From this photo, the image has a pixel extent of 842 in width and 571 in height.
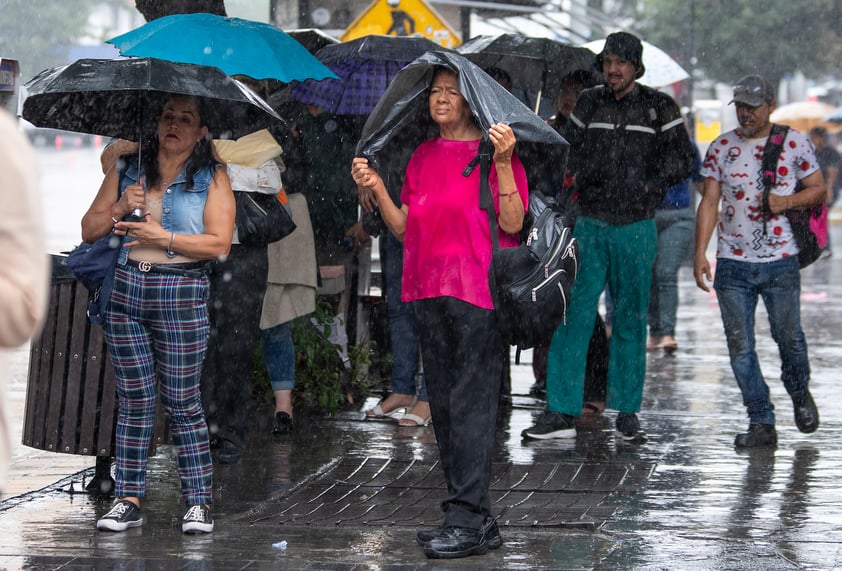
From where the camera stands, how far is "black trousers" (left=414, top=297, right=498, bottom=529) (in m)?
5.77

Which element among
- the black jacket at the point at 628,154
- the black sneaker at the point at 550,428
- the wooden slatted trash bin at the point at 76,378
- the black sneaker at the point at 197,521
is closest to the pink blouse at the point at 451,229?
the black sneaker at the point at 197,521

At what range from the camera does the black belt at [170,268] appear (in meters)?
6.03

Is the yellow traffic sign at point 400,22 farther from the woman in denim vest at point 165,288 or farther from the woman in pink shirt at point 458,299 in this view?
the woman in pink shirt at point 458,299

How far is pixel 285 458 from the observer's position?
25.1 feet

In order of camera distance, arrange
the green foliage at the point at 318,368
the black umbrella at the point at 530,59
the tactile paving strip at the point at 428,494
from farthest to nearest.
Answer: the black umbrella at the point at 530,59
the green foliage at the point at 318,368
the tactile paving strip at the point at 428,494

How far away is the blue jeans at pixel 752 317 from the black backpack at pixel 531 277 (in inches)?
104

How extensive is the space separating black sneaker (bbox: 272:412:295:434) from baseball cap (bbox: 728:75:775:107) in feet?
9.94

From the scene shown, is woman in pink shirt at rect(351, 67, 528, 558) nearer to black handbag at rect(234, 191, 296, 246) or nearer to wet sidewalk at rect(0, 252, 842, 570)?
wet sidewalk at rect(0, 252, 842, 570)

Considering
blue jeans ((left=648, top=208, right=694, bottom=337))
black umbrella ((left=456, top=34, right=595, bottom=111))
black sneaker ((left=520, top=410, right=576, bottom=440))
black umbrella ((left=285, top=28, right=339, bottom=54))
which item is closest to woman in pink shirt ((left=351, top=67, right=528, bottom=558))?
black sneaker ((left=520, top=410, right=576, bottom=440))

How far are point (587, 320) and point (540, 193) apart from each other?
2.44 m

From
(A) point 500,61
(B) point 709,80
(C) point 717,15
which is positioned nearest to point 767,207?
(A) point 500,61

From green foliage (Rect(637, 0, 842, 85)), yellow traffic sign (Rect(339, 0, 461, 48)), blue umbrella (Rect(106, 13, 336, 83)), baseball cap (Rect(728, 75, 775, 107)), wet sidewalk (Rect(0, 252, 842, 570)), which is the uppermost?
green foliage (Rect(637, 0, 842, 85))

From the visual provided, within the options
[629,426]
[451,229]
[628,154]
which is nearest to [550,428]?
[629,426]

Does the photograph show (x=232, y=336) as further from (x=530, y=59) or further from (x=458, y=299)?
(x=530, y=59)
